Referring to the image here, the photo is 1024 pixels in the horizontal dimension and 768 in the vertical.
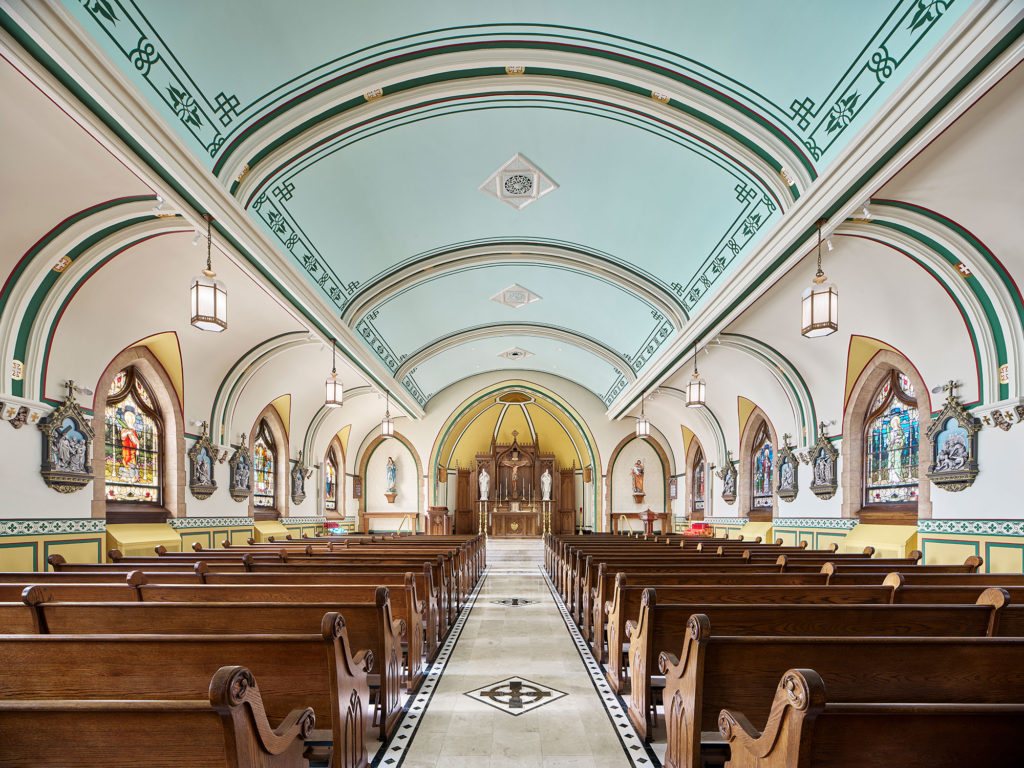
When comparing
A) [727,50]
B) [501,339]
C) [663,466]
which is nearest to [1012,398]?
[727,50]

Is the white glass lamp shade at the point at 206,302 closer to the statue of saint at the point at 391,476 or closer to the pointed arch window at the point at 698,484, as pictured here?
the pointed arch window at the point at 698,484

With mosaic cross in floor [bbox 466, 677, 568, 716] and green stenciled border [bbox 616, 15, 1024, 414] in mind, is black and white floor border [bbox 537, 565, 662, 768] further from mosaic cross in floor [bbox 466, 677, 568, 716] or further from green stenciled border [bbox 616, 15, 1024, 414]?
green stenciled border [bbox 616, 15, 1024, 414]

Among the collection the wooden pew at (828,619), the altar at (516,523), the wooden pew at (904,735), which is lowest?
the altar at (516,523)

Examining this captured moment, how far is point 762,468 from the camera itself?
12883 millimetres

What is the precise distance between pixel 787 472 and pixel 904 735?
9996 mm

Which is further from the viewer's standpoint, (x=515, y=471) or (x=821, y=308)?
(x=515, y=471)

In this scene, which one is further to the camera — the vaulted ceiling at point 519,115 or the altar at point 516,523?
the altar at point 516,523

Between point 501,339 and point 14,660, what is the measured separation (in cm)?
1388

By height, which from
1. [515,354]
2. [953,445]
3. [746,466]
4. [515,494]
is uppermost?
[515,354]

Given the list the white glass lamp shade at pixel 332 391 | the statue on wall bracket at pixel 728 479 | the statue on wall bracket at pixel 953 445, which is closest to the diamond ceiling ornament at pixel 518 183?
the white glass lamp shade at pixel 332 391

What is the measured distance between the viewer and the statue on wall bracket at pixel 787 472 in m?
10.7

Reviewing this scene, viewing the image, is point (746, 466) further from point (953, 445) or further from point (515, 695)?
point (515, 695)

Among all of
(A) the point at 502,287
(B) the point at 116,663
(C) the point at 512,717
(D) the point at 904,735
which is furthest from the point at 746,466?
(B) the point at 116,663

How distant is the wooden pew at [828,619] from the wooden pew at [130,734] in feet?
7.28
